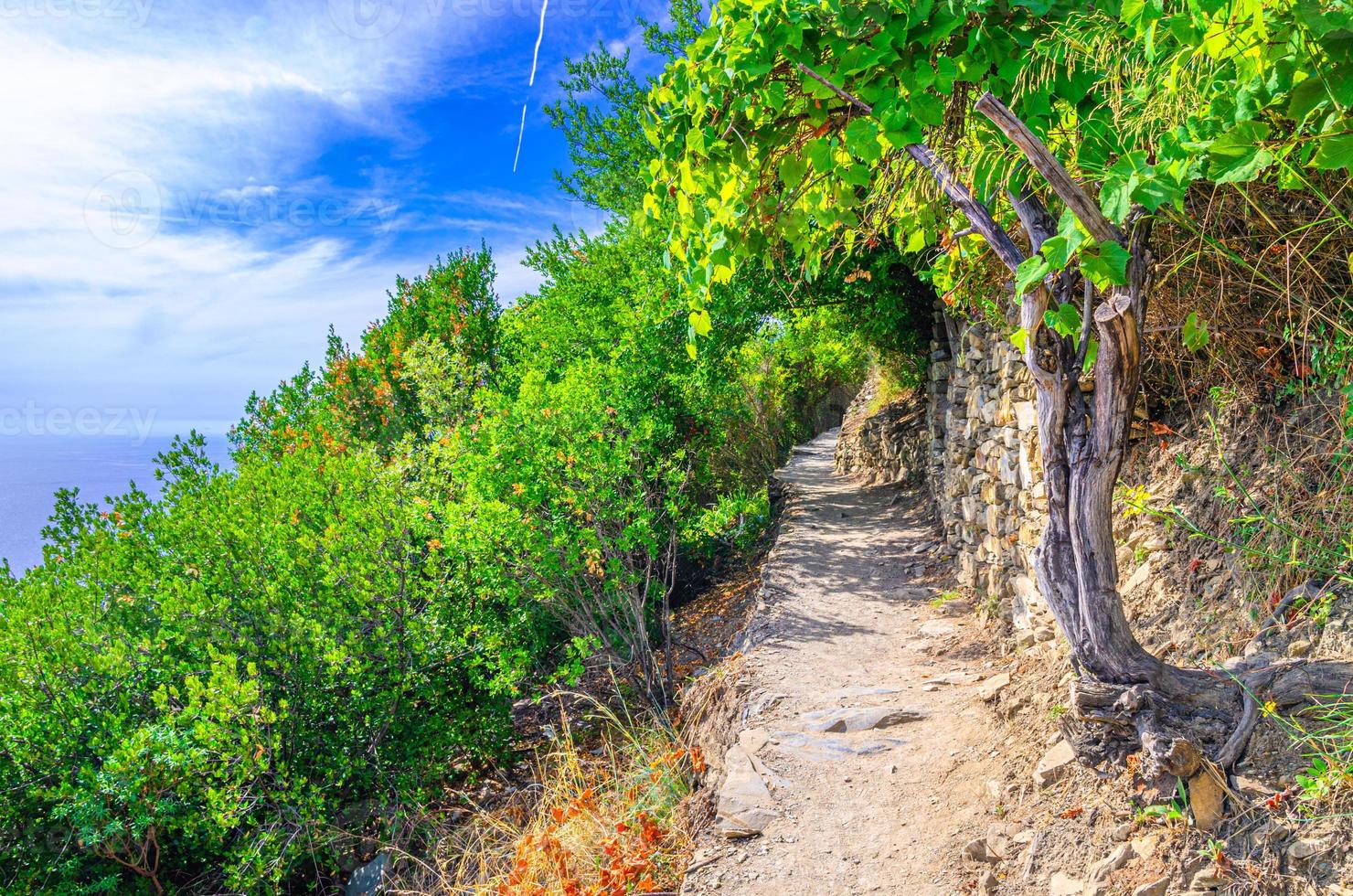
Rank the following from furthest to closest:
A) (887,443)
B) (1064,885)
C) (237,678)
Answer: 1. (887,443)
2. (237,678)
3. (1064,885)

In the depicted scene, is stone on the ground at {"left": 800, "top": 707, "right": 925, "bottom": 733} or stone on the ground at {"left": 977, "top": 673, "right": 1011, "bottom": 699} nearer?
stone on the ground at {"left": 977, "top": 673, "right": 1011, "bottom": 699}

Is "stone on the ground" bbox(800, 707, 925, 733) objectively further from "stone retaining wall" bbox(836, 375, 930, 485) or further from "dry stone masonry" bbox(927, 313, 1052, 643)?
"stone retaining wall" bbox(836, 375, 930, 485)

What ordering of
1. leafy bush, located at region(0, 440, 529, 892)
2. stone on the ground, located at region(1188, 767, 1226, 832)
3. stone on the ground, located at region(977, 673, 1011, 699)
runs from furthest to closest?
leafy bush, located at region(0, 440, 529, 892) → stone on the ground, located at region(977, 673, 1011, 699) → stone on the ground, located at region(1188, 767, 1226, 832)

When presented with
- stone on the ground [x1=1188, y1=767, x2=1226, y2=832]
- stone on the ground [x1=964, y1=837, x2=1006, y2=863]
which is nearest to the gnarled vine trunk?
stone on the ground [x1=1188, y1=767, x2=1226, y2=832]

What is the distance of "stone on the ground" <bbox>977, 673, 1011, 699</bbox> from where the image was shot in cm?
423

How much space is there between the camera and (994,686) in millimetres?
4301

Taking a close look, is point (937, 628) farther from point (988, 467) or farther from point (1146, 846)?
point (1146, 846)

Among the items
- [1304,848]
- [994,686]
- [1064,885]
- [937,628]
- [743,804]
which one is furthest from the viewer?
[937,628]

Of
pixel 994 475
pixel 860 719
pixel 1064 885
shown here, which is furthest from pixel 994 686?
pixel 994 475

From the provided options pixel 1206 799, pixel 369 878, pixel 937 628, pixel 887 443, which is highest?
pixel 887 443

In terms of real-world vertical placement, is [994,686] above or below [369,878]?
above

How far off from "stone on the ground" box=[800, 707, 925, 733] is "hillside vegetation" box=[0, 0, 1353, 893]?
144cm

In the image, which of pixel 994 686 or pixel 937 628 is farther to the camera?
pixel 937 628

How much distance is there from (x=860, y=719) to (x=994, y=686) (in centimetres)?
77
